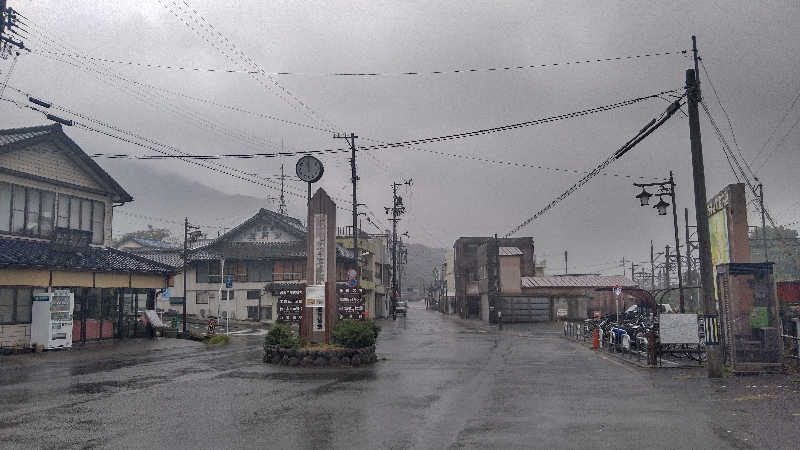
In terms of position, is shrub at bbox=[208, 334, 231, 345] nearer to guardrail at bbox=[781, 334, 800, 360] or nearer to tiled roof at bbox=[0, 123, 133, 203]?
tiled roof at bbox=[0, 123, 133, 203]

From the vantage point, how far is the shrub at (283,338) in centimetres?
2073

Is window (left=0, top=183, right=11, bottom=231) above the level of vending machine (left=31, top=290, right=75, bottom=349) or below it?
above

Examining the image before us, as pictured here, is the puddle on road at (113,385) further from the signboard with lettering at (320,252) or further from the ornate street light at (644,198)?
the ornate street light at (644,198)

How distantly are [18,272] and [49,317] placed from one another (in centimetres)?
250

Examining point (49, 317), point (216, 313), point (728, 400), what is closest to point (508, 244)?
point (216, 313)

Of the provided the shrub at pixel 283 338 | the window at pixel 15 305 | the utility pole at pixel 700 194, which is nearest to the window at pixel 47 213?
the window at pixel 15 305

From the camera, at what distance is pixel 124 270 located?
96.7 ft

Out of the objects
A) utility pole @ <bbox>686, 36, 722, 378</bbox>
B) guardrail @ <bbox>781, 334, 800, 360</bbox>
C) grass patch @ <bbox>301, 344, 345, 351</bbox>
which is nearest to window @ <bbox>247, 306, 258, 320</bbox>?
grass patch @ <bbox>301, 344, 345, 351</bbox>

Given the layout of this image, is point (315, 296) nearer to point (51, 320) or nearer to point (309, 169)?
point (309, 169)

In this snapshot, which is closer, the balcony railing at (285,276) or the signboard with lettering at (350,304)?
the signboard with lettering at (350,304)

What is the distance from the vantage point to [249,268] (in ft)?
179

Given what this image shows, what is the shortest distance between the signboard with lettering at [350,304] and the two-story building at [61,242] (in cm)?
1220

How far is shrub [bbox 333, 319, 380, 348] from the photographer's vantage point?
20312 millimetres

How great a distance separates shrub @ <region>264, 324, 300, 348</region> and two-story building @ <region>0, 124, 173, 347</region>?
11.1 meters
